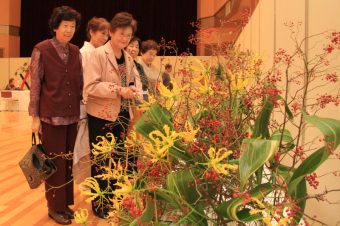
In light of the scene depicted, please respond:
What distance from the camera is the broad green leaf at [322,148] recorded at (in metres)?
0.42

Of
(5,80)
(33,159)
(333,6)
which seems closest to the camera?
(333,6)

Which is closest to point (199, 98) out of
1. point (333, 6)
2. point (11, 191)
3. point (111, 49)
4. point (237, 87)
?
point (237, 87)

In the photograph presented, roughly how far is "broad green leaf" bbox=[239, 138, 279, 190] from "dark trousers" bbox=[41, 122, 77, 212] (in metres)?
1.83

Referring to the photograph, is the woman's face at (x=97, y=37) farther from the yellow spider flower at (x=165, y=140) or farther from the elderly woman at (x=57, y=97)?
the yellow spider flower at (x=165, y=140)

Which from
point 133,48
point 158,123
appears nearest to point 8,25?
point 133,48

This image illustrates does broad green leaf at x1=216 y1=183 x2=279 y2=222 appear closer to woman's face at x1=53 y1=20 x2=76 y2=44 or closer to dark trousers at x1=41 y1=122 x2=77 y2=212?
dark trousers at x1=41 y1=122 x2=77 y2=212

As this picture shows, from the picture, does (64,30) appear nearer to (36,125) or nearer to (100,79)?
(100,79)

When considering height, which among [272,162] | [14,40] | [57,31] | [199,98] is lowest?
[272,162]

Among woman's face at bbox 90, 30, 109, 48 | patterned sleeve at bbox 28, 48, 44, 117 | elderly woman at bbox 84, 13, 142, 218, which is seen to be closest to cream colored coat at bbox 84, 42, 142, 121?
elderly woman at bbox 84, 13, 142, 218

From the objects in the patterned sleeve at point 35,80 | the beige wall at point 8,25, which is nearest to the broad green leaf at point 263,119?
the patterned sleeve at point 35,80

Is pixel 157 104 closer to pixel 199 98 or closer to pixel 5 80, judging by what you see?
pixel 199 98

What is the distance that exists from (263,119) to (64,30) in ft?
6.19

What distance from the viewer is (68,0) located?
51.7 feet

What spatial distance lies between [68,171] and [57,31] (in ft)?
3.19
